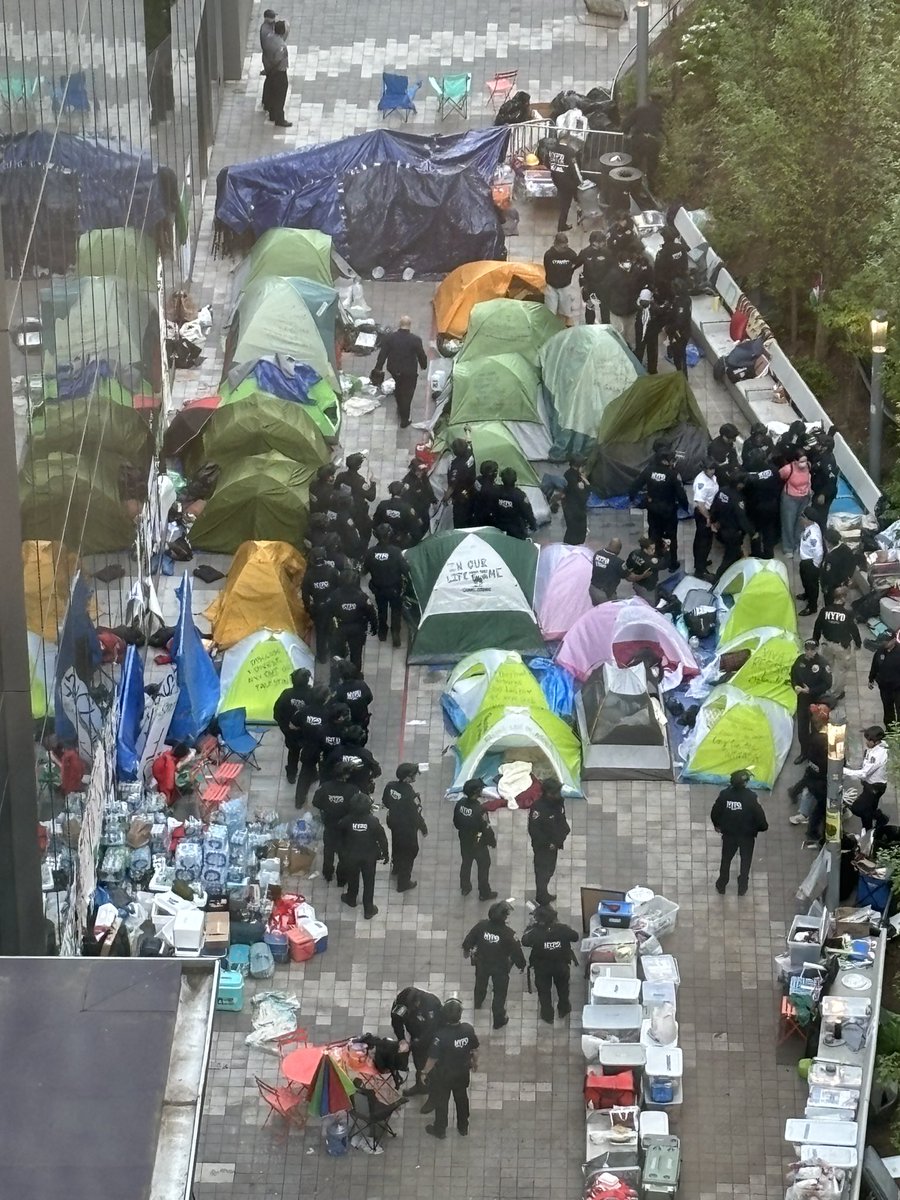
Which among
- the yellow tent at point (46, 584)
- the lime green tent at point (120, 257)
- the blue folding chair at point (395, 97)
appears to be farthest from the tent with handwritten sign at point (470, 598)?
the blue folding chair at point (395, 97)

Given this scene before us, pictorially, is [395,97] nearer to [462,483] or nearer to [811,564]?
[462,483]

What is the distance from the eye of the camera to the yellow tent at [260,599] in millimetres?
27391

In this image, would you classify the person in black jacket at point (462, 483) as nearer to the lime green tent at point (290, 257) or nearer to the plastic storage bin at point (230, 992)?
the lime green tent at point (290, 257)

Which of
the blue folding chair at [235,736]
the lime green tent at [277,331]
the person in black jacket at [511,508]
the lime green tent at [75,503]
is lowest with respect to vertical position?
the blue folding chair at [235,736]

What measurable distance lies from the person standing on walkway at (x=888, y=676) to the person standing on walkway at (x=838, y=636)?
412mm

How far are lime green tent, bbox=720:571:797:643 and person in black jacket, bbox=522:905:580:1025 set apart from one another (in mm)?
5420

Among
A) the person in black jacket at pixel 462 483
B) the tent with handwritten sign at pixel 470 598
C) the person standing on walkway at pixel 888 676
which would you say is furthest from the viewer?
the person in black jacket at pixel 462 483

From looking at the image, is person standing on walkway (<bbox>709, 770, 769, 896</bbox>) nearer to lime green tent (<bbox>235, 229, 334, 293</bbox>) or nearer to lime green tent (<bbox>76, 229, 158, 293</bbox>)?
lime green tent (<bbox>76, 229, 158, 293</bbox>)

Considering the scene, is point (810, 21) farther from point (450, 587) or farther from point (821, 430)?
point (450, 587)

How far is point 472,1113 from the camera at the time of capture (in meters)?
22.3

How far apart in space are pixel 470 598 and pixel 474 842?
404cm

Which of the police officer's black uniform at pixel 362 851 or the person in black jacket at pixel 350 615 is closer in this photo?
the police officer's black uniform at pixel 362 851

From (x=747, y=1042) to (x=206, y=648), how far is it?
772 cm

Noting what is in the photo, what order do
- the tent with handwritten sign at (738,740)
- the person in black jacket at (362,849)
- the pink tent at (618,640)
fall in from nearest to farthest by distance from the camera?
1. the person in black jacket at (362,849)
2. the tent with handwritten sign at (738,740)
3. the pink tent at (618,640)
